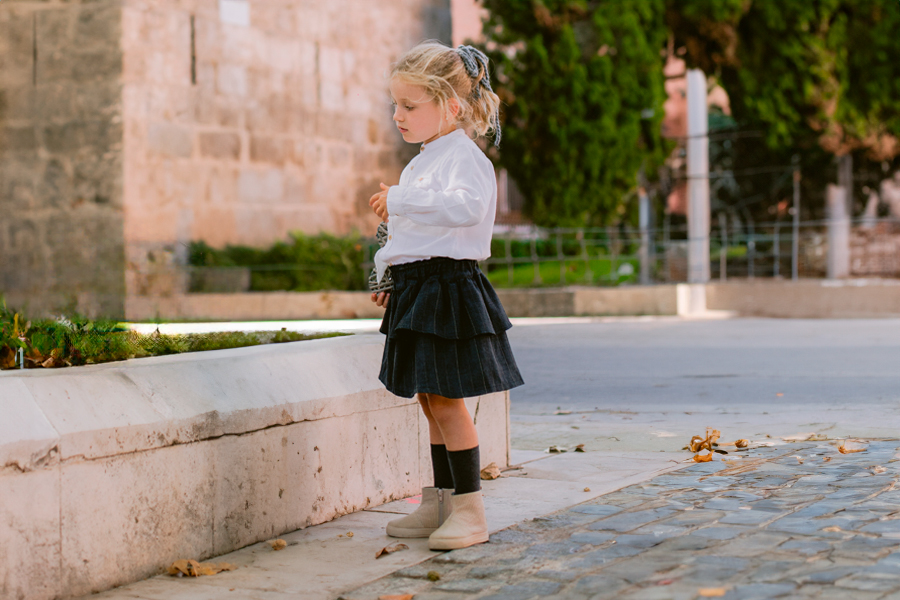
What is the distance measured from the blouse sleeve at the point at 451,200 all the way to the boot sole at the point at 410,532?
103 centimetres

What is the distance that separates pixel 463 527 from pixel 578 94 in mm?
14086

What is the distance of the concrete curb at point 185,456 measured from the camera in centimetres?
275

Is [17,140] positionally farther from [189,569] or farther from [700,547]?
[700,547]

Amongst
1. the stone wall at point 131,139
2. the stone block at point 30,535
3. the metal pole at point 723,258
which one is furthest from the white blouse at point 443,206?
the metal pole at point 723,258

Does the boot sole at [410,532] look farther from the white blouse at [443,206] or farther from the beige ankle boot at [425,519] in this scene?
the white blouse at [443,206]

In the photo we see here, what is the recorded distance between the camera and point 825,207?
63.1ft

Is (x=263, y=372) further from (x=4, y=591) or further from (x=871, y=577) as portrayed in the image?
(x=871, y=577)

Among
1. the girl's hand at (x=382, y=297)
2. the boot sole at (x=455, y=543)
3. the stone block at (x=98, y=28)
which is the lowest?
the boot sole at (x=455, y=543)

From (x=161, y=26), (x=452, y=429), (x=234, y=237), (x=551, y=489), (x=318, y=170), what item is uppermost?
(x=161, y=26)

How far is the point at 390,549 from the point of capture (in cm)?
338

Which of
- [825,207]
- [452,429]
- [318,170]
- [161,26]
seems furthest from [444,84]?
[825,207]

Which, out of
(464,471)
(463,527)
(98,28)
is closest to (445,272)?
(464,471)

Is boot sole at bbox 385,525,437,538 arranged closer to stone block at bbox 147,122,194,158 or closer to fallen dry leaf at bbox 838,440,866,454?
fallen dry leaf at bbox 838,440,866,454

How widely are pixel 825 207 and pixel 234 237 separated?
1050 centimetres
